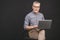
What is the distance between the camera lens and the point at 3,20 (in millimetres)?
4457

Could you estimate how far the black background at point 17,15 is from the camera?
14.5ft

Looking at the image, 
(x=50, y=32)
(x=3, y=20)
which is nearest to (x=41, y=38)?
(x=50, y=32)

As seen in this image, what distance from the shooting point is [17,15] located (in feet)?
14.7

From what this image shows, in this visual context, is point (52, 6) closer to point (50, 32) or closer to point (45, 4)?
point (45, 4)

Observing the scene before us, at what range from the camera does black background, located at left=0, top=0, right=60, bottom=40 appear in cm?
443

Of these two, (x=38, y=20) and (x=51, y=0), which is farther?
(x=51, y=0)

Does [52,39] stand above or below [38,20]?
below

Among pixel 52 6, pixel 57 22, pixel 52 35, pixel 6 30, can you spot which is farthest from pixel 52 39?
pixel 6 30

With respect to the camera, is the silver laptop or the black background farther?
the black background

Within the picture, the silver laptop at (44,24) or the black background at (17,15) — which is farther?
the black background at (17,15)

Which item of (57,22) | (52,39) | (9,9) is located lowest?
(52,39)

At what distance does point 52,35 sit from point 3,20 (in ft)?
4.04

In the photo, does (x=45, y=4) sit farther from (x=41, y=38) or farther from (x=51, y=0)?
(x=41, y=38)

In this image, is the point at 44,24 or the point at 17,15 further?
the point at 17,15
